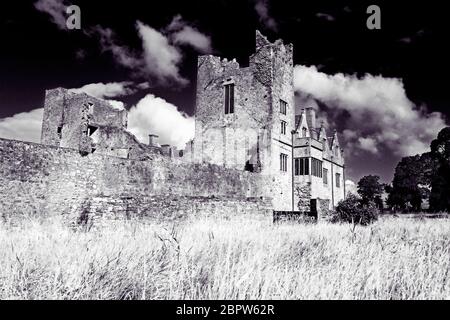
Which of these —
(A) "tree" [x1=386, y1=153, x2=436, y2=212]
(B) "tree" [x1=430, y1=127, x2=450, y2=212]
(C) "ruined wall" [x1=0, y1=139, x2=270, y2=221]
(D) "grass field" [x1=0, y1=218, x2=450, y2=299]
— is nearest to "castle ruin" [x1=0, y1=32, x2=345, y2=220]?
(C) "ruined wall" [x1=0, y1=139, x2=270, y2=221]

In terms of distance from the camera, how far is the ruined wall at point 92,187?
41.1ft

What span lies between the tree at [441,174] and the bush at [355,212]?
20.9 metres

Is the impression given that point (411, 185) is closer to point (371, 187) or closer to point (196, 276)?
point (371, 187)

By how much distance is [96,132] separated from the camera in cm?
2856

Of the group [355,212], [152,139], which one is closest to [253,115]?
[355,212]

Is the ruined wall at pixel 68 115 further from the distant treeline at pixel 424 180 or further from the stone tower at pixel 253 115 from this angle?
the distant treeline at pixel 424 180

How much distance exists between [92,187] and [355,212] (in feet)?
42.3

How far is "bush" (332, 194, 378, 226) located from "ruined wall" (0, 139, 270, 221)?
4425 mm

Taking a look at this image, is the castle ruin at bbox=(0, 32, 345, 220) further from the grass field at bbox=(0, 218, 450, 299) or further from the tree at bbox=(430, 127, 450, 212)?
the tree at bbox=(430, 127, 450, 212)

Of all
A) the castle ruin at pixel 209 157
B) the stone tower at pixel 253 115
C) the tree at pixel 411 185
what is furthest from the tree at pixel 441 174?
the stone tower at pixel 253 115

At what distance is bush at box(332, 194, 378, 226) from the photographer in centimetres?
1812

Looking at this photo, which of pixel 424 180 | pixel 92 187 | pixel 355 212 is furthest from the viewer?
pixel 424 180

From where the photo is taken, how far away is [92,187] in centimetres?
1588
